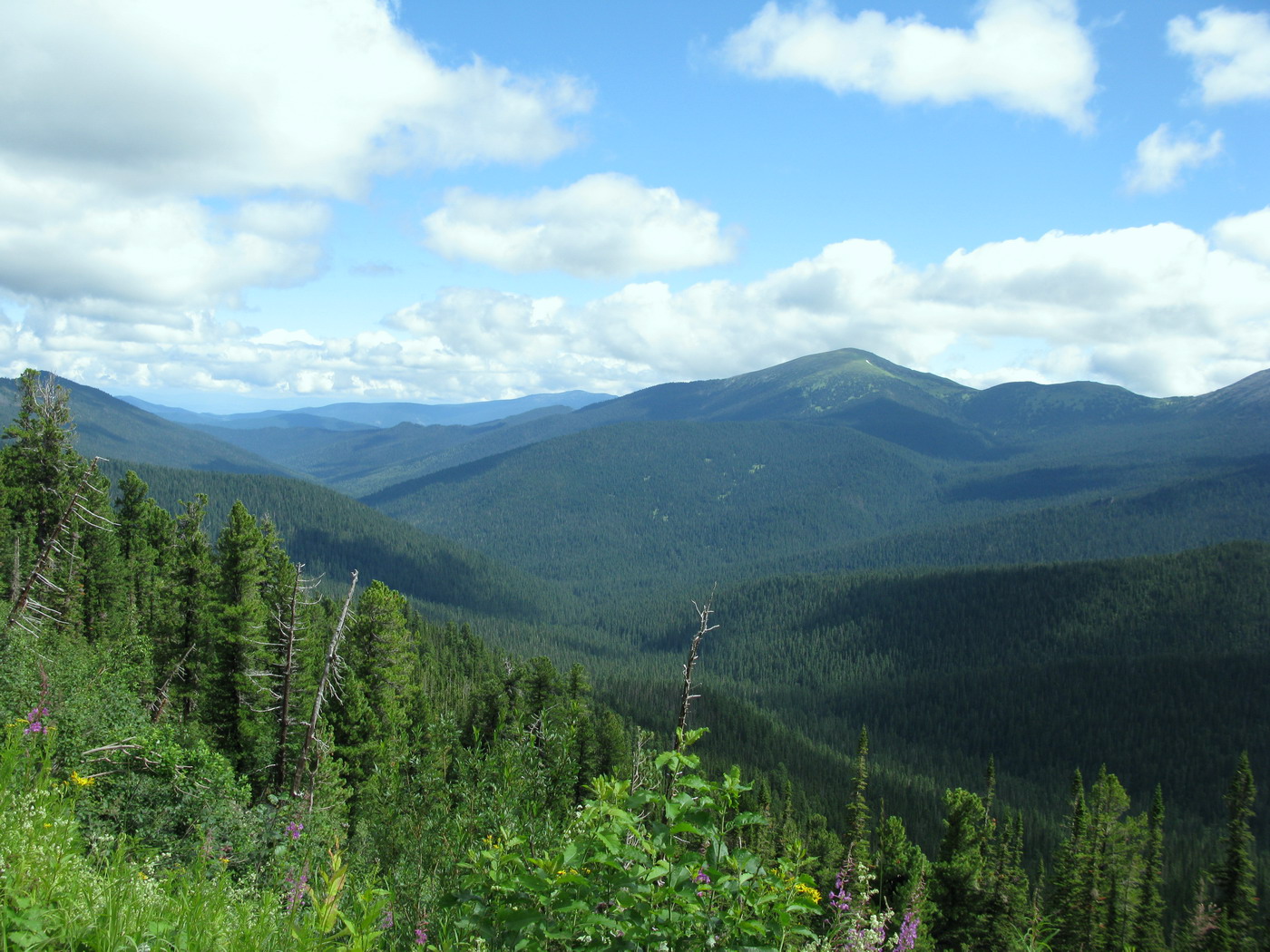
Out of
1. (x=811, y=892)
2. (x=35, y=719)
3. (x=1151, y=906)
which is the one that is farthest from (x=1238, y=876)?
(x=35, y=719)

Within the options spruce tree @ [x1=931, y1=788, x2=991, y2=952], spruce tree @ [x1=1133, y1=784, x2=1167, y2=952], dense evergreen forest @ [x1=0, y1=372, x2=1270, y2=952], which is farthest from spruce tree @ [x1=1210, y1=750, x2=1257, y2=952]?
spruce tree @ [x1=931, y1=788, x2=991, y2=952]

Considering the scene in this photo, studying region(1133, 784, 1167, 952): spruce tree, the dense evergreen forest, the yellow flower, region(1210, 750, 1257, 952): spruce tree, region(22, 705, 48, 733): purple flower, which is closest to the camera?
the dense evergreen forest

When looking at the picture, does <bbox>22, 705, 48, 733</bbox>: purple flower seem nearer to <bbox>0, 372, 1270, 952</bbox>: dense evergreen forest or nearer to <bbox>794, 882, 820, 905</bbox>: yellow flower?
<bbox>0, 372, 1270, 952</bbox>: dense evergreen forest

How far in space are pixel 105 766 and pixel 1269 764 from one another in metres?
193

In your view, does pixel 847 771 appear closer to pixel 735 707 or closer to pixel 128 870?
pixel 735 707

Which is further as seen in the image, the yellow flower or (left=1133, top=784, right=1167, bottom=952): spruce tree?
(left=1133, top=784, right=1167, bottom=952): spruce tree

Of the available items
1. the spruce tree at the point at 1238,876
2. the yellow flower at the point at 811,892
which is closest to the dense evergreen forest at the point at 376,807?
the yellow flower at the point at 811,892

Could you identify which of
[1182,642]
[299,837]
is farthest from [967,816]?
[1182,642]

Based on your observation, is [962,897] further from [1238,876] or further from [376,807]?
[376,807]

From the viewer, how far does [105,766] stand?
459 inches

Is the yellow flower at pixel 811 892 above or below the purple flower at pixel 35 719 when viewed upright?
above

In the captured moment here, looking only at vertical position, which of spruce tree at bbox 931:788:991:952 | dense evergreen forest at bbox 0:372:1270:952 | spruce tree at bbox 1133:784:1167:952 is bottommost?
spruce tree at bbox 1133:784:1167:952

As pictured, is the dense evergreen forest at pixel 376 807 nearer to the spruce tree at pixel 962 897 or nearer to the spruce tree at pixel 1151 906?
the spruce tree at pixel 962 897

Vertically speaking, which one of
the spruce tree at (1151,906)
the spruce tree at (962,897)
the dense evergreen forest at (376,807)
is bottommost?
the spruce tree at (1151,906)
